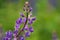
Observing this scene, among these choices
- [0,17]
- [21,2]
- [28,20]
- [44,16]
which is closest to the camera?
[28,20]

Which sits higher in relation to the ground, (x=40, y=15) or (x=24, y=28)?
(x=40, y=15)

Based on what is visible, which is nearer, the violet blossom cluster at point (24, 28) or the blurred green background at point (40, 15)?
the violet blossom cluster at point (24, 28)

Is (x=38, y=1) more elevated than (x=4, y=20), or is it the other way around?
(x=38, y=1)

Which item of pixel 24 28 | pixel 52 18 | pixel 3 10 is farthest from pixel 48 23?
pixel 24 28

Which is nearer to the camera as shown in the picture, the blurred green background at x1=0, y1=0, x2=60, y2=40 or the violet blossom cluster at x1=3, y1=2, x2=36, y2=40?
the violet blossom cluster at x1=3, y1=2, x2=36, y2=40

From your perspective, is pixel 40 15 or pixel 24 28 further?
pixel 40 15

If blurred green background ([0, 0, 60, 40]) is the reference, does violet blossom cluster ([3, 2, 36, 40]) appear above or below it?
below

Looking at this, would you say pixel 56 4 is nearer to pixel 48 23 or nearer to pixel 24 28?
pixel 48 23

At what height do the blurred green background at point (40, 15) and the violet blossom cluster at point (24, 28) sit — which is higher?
the blurred green background at point (40, 15)
